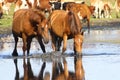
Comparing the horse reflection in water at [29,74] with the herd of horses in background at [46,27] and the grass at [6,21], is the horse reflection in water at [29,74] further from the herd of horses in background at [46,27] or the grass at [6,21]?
the grass at [6,21]

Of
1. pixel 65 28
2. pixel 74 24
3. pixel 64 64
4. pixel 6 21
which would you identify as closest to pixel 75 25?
pixel 74 24

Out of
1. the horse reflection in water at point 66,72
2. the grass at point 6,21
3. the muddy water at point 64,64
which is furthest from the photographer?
the grass at point 6,21

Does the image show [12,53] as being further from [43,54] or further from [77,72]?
[77,72]

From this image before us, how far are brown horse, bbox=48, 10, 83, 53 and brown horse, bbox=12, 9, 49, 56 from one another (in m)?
0.87

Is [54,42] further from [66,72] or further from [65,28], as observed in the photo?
[66,72]

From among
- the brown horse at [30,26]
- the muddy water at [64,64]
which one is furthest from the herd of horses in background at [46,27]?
the muddy water at [64,64]

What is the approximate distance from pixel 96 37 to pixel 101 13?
1515 cm

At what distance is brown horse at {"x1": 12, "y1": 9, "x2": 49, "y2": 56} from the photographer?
2070 cm

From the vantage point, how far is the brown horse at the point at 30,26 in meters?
20.7

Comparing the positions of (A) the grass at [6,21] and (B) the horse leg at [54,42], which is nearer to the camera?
(B) the horse leg at [54,42]

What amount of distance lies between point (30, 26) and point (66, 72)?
439cm

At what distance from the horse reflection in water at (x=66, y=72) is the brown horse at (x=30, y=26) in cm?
154

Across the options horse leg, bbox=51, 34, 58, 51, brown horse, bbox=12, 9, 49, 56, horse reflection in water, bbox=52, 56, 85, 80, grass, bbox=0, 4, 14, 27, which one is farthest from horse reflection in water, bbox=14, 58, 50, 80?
grass, bbox=0, 4, 14, 27

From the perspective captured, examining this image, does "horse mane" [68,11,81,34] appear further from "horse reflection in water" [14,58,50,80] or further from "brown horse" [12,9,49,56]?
"horse reflection in water" [14,58,50,80]
